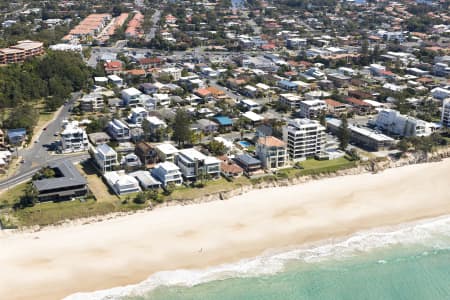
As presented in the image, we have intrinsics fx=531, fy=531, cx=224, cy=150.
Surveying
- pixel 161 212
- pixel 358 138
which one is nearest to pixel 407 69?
pixel 358 138

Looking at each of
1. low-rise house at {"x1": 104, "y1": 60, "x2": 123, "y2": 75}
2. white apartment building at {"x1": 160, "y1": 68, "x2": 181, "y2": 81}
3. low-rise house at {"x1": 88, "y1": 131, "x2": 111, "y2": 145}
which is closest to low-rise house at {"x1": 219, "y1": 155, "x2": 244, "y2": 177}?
low-rise house at {"x1": 88, "y1": 131, "x2": 111, "y2": 145}

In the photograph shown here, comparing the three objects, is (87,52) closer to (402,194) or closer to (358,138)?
(358,138)

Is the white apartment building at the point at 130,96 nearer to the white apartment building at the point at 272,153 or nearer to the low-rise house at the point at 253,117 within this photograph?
the low-rise house at the point at 253,117

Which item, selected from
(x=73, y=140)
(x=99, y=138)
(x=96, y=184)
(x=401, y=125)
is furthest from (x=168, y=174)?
(x=401, y=125)

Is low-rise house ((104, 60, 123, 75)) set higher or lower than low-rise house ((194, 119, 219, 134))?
higher

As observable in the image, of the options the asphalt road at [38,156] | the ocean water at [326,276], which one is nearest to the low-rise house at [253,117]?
the asphalt road at [38,156]

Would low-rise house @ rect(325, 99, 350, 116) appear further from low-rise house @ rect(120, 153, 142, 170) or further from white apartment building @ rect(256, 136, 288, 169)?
low-rise house @ rect(120, 153, 142, 170)
